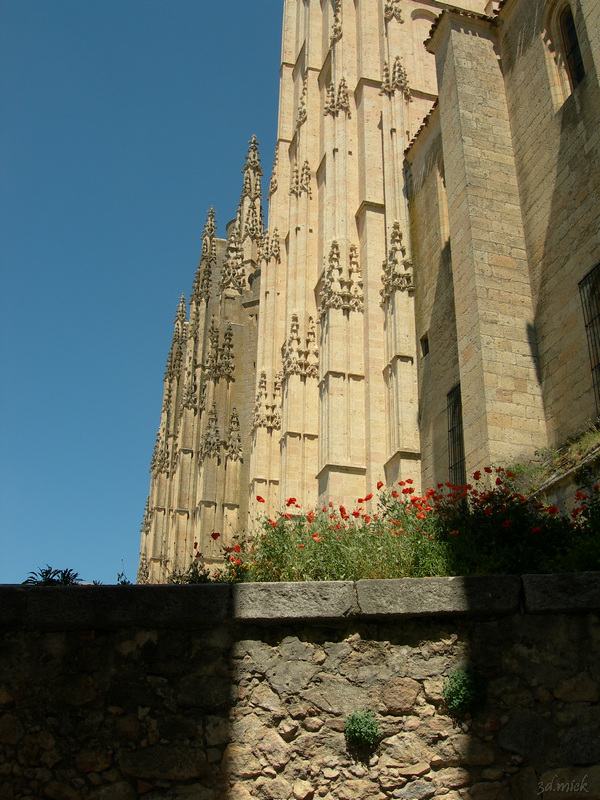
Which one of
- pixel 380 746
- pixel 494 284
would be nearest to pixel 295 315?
pixel 494 284

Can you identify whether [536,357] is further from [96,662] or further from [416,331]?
[96,662]

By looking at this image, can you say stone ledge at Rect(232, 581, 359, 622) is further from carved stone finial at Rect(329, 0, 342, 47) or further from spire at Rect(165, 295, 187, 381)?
spire at Rect(165, 295, 187, 381)

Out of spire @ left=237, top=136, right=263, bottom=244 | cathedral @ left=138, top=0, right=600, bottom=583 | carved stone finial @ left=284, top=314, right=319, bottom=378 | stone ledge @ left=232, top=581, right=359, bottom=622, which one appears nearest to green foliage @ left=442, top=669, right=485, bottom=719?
stone ledge @ left=232, top=581, right=359, bottom=622

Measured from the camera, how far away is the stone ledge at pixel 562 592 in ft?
16.4

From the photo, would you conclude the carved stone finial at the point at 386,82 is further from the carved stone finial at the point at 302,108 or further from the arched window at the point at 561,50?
the arched window at the point at 561,50

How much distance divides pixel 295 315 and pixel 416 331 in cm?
589

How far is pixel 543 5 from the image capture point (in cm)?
1271

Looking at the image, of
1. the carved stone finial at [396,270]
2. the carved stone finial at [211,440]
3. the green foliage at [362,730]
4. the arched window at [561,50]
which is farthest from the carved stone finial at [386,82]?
the green foliage at [362,730]

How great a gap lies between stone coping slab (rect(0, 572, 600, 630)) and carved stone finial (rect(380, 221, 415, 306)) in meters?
12.1

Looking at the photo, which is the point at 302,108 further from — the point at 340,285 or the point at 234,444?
the point at 234,444

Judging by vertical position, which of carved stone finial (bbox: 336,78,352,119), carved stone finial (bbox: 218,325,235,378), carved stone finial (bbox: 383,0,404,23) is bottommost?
carved stone finial (bbox: 218,325,235,378)

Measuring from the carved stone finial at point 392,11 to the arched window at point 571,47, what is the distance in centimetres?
879

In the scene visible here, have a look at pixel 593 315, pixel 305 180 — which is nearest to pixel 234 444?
pixel 305 180

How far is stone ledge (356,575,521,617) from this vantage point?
5.08m
